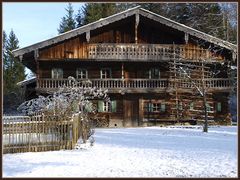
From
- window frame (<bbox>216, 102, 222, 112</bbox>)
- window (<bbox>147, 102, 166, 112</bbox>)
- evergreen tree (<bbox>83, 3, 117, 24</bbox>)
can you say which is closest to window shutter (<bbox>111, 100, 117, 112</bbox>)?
window (<bbox>147, 102, 166, 112</bbox>)

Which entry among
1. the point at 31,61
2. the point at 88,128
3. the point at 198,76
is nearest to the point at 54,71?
the point at 31,61

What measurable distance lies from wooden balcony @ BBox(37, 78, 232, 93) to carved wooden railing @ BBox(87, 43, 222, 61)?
192cm

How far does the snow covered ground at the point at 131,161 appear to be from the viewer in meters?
11.1

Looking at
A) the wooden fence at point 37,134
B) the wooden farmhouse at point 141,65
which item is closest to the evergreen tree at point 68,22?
the wooden farmhouse at point 141,65

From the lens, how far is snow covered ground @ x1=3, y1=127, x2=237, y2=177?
1114cm

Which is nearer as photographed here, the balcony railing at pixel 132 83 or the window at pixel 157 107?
the balcony railing at pixel 132 83

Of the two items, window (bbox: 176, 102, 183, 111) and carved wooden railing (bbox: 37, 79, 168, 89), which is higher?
carved wooden railing (bbox: 37, 79, 168, 89)

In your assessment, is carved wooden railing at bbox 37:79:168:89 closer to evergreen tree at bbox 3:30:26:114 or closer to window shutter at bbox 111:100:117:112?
window shutter at bbox 111:100:117:112

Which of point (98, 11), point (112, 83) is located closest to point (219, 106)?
point (112, 83)

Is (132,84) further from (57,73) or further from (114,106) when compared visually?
(57,73)

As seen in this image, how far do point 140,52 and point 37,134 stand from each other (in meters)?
18.0

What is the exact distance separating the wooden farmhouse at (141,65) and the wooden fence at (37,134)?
1526 cm

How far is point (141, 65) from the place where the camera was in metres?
33.8

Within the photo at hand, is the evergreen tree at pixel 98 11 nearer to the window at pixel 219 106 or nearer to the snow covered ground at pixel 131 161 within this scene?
the window at pixel 219 106
